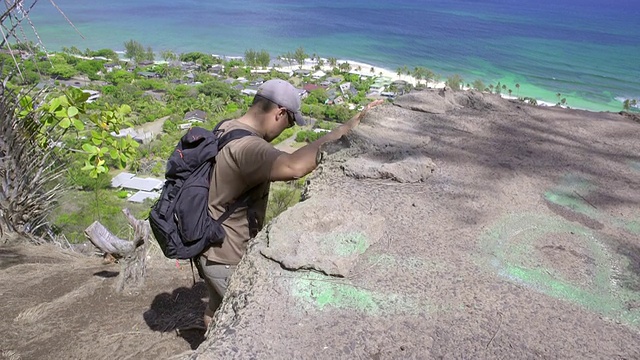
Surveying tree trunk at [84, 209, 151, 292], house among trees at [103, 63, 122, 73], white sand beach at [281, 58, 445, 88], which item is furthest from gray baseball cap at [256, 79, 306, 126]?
house among trees at [103, 63, 122, 73]

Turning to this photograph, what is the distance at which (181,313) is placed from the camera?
396 centimetres

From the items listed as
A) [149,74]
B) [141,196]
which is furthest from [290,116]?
[149,74]

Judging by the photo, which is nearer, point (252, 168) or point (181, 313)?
point (252, 168)

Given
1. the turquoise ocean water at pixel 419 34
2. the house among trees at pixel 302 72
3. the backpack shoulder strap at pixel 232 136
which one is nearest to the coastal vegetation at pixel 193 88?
the house among trees at pixel 302 72

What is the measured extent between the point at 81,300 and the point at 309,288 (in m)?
2.92

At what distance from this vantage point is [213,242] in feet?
7.70

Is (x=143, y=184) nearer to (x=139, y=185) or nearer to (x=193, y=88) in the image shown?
(x=139, y=185)

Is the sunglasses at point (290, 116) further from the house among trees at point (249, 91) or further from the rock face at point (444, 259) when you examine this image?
the house among trees at point (249, 91)

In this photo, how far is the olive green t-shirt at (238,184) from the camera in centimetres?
215

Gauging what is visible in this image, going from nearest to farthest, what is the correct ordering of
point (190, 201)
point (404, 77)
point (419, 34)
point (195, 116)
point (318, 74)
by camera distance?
point (190, 201) < point (195, 116) < point (404, 77) < point (318, 74) < point (419, 34)

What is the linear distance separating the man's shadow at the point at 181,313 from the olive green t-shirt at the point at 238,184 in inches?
51.0

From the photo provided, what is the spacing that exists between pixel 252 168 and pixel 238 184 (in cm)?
14

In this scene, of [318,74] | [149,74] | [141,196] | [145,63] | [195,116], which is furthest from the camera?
[145,63]

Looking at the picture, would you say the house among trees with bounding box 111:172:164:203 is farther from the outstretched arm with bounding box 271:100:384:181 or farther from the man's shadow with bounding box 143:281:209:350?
the outstretched arm with bounding box 271:100:384:181
